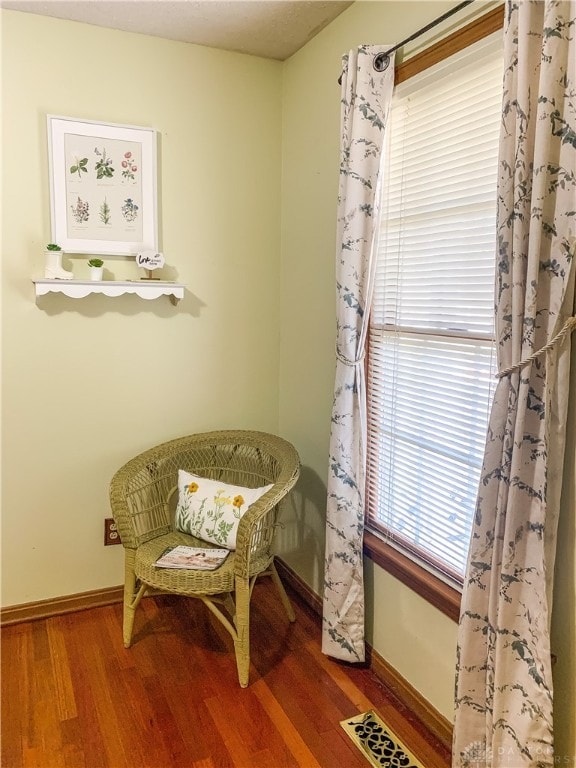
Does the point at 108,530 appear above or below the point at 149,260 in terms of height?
below

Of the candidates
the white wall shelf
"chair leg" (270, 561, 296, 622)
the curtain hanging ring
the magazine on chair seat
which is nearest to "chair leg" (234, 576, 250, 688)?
the magazine on chair seat

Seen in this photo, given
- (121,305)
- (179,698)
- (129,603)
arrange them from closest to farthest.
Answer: (179,698) < (129,603) < (121,305)

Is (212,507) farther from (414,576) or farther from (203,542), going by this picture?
(414,576)

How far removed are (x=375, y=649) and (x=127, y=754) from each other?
0.91 metres

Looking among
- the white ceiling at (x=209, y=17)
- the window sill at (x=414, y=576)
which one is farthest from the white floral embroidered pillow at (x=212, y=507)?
the white ceiling at (x=209, y=17)

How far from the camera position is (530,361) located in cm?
137

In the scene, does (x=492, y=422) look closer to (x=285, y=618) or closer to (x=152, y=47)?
(x=285, y=618)

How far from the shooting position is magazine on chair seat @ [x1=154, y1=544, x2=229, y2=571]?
215 centimetres

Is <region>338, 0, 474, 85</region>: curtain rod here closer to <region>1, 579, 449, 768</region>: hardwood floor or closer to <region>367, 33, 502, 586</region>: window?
<region>367, 33, 502, 586</region>: window

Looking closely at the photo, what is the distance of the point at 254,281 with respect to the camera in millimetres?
2797

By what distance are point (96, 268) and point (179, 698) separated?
5.42 feet

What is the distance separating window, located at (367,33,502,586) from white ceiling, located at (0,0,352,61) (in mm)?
641

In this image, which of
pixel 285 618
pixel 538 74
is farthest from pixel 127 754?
pixel 538 74

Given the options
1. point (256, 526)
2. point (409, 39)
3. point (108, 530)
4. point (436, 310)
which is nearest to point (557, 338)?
point (436, 310)
